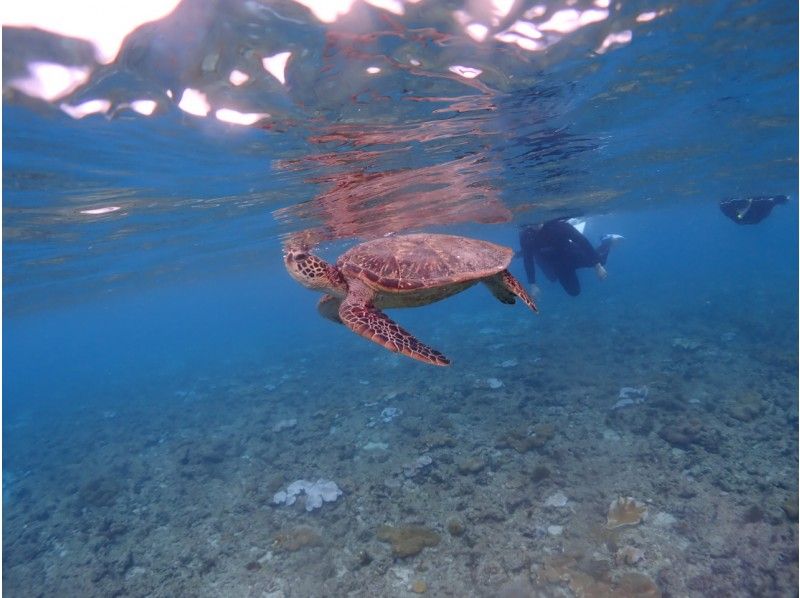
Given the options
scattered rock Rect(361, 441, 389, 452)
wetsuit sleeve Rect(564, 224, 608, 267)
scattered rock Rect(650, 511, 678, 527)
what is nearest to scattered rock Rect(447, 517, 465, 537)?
scattered rock Rect(650, 511, 678, 527)

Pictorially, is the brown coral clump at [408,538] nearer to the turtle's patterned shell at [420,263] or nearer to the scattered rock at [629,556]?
the scattered rock at [629,556]

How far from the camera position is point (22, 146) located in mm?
7902

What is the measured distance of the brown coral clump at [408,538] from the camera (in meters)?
7.21

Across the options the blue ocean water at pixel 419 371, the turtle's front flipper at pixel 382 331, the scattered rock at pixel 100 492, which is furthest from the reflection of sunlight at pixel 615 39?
the scattered rock at pixel 100 492

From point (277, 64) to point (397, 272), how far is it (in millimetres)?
4147

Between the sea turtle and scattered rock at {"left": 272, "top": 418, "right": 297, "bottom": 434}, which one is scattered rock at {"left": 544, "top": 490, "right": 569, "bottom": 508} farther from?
scattered rock at {"left": 272, "top": 418, "right": 297, "bottom": 434}

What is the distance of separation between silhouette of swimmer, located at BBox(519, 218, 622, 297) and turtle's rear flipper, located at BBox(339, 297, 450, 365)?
13.6 metres


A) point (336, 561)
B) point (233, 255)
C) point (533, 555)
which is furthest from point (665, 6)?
point (233, 255)

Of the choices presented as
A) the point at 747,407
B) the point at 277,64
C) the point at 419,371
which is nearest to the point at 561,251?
the point at 419,371

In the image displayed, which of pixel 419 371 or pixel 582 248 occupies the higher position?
pixel 582 248

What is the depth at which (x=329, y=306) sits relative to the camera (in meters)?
8.45

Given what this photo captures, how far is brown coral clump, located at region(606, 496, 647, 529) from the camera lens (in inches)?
281

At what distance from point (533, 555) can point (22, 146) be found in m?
11.9

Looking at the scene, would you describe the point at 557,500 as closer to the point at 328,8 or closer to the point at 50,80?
the point at 328,8
